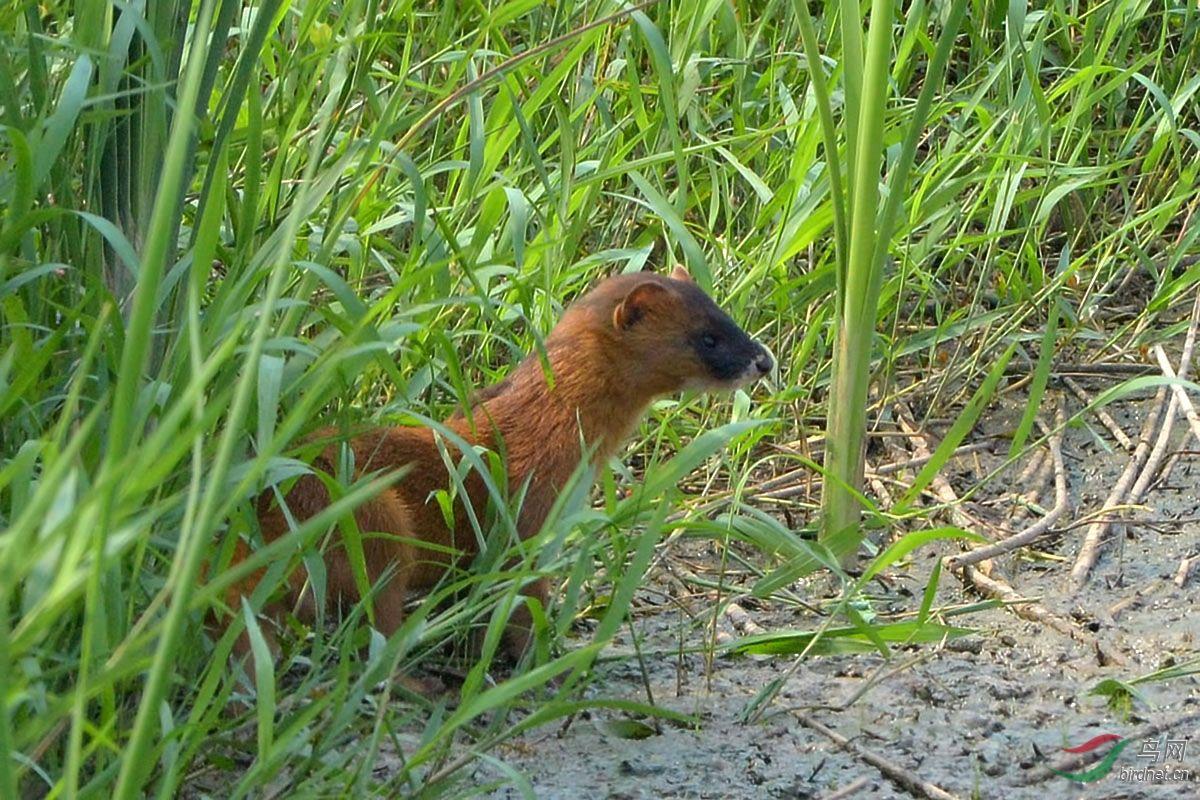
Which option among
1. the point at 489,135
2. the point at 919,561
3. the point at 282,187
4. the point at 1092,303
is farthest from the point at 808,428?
the point at 282,187

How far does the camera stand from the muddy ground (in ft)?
9.50

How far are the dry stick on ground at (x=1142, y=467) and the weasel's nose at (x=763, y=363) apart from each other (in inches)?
32.1

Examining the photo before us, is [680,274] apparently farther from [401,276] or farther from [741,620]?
[401,276]

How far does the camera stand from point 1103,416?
4504 mm

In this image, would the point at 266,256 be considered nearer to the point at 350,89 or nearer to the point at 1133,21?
the point at 350,89

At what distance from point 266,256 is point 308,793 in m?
0.83

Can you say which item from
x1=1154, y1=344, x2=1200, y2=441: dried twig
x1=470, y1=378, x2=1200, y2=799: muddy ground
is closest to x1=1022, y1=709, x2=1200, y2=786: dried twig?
x1=470, y1=378, x2=1200, y2=799: muddy ground

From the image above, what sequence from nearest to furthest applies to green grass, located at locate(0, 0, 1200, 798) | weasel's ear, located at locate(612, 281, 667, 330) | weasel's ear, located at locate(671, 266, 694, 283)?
green grass, located at locate(0, 0, 1200, 798) → weasel's ear, located at locate(612, 281, 667, 330) → weasel's ear, located at locate(671, 266, 694, 283)

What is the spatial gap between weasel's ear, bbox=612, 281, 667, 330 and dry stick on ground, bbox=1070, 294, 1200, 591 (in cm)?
111

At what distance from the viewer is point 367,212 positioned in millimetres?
3363

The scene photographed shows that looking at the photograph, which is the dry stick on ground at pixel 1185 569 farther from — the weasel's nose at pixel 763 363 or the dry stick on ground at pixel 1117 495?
the weasel's nose at pixel 763 363

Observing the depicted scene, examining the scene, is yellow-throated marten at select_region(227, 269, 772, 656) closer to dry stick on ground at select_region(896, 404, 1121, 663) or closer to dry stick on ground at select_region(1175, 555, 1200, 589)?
dry stick on ground at select_region(896, 404, 1121, 663)

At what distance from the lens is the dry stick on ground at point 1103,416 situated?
14.4 ft

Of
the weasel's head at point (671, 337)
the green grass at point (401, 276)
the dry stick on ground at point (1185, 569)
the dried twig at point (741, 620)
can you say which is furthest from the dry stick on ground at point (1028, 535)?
the weasel's head at point (671, 337)
